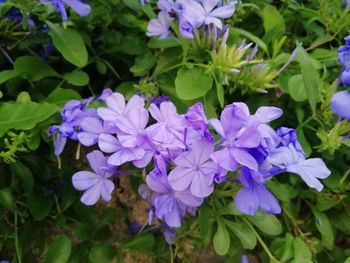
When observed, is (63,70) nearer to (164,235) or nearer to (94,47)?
(94,47)

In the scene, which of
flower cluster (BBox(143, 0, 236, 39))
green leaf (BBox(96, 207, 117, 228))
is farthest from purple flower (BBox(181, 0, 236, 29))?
green leaf (BBox(96, 207, 117, 228))

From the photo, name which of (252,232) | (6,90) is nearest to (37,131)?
(6,90)

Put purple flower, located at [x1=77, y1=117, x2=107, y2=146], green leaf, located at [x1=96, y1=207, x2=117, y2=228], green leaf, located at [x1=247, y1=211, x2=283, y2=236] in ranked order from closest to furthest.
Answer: purple flower, located at [x1=77, y1=117, x2=107, y2=146] → green leaf, located at [x1=247, y1=211, x2=283, y2=236] → green leaf, located at [x1=96, y1=207, x2=117, y2=228]

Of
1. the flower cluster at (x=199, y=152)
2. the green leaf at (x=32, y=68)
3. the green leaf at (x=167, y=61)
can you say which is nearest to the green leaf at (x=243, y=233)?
the flower cluster at (x=199, y=152)

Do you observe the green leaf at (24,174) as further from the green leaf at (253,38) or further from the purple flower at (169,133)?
the green leaf at (253,38)

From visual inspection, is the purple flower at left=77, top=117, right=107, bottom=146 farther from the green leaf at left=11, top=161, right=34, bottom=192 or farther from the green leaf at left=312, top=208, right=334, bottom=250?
the green leaf at left=312, top=208, right=334, bottom=250

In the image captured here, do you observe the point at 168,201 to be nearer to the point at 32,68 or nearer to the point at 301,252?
the point at 301,252

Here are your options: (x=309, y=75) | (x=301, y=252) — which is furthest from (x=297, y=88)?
(x=301, y=252)
